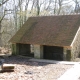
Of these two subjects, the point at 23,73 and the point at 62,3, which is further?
the point at 62,3

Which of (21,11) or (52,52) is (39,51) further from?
(21,11)

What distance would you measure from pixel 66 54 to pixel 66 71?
4.25 meters

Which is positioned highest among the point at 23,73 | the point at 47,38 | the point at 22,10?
the point at 22,10

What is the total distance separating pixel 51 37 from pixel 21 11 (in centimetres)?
1544

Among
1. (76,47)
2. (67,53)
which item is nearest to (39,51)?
(67,53)

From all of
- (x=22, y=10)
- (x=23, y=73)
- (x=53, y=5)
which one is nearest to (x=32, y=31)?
(x=23, y=73)

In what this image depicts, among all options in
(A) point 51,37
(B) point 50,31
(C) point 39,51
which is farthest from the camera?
(B) point 50,31

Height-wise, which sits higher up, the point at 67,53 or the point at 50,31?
the point at 50,31

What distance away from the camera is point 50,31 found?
62.2 ft

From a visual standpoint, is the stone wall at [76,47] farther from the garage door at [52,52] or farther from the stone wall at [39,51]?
the stone wall at [39,51]

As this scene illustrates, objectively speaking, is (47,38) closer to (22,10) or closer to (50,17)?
(50,17)

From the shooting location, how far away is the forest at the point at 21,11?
1218 inches

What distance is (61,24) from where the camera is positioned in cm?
1898

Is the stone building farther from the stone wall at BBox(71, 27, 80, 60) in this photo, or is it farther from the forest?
the forest
